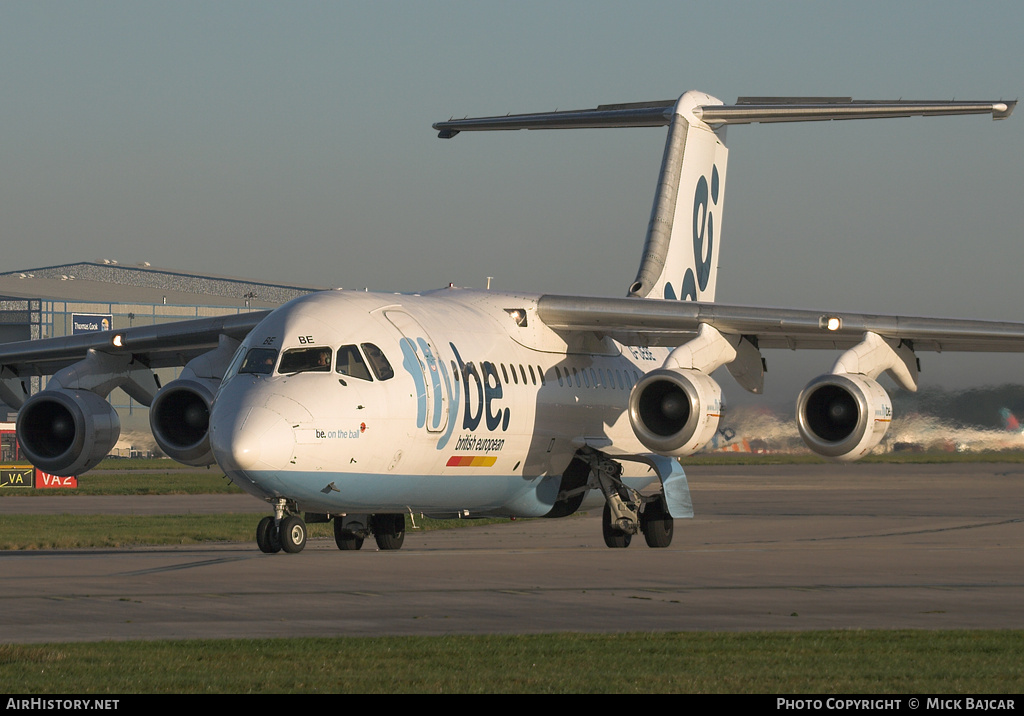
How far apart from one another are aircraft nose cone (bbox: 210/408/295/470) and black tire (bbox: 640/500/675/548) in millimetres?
7107

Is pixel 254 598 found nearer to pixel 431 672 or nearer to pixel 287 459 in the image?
pixel 287 459

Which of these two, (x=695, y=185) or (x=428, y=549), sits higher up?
(x=695, y=185)

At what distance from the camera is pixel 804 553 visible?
1888cm

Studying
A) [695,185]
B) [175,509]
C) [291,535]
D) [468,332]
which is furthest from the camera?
[175,509]

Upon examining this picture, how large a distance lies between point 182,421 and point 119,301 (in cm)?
5878

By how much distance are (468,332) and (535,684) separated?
34.0 feet

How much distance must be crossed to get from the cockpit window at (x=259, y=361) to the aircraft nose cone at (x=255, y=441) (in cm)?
98

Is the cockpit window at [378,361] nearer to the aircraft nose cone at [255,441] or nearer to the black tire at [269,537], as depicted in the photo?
the aircraft nose cone at [255,441]

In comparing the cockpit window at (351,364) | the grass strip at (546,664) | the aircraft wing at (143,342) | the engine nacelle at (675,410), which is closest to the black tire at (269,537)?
the cockpit window at (351,364)

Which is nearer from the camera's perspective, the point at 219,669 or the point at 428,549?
the point at 219,669

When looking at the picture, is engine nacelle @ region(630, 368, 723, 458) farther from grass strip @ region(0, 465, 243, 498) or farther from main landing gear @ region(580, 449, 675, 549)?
grass strip @ region(0, 465, 243, 498)

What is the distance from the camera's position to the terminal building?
69.3 m

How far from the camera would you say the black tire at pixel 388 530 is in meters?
20.2

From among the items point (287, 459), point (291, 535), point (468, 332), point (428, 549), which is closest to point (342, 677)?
point (287, 459)
